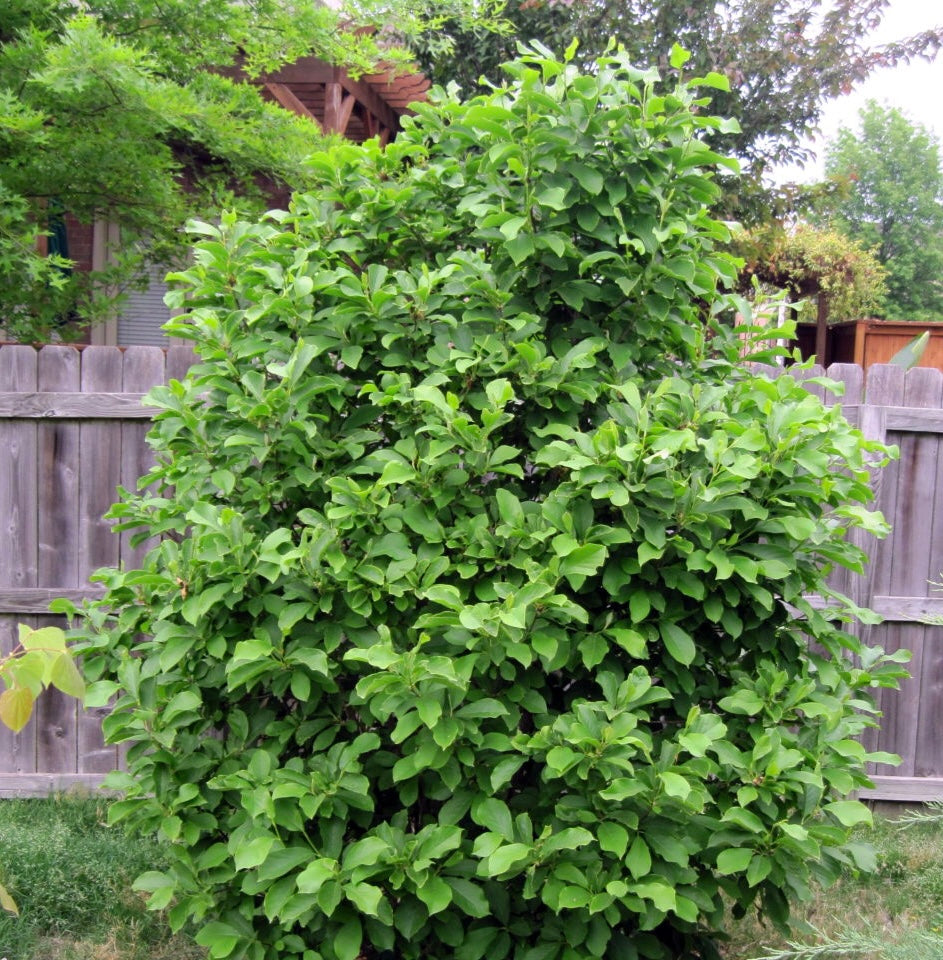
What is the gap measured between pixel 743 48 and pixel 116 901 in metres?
10.8

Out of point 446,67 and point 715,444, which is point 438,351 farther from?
point 446,67

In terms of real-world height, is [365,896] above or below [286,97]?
below

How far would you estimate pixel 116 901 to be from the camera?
148 inches

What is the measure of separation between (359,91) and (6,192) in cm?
462

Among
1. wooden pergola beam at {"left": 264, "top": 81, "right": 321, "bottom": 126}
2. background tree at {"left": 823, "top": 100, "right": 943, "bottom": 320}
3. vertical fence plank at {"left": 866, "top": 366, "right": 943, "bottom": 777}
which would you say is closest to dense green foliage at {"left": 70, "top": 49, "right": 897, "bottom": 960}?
vertical fence plank at {"left": 866, "top": 366, "right": 943, "bottom": 777}

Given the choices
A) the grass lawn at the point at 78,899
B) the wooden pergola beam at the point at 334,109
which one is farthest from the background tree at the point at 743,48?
the grass lawn at the point at 78,899

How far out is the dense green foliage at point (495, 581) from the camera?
2.35 m

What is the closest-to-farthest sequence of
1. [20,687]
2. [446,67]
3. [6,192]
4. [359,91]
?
[20,687], [6,192], [359,91], [446,67]

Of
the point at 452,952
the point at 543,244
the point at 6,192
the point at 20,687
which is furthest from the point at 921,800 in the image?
the point at 6,192

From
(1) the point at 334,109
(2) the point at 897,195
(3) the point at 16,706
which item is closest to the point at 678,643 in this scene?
(3) the point at 16,706

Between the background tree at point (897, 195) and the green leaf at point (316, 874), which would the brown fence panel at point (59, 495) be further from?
the background tree at point (897, 195)

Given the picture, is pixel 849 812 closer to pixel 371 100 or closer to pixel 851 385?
pixel 851 385

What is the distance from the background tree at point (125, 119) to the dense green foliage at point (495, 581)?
299 centimetres

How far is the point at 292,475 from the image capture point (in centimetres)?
263
